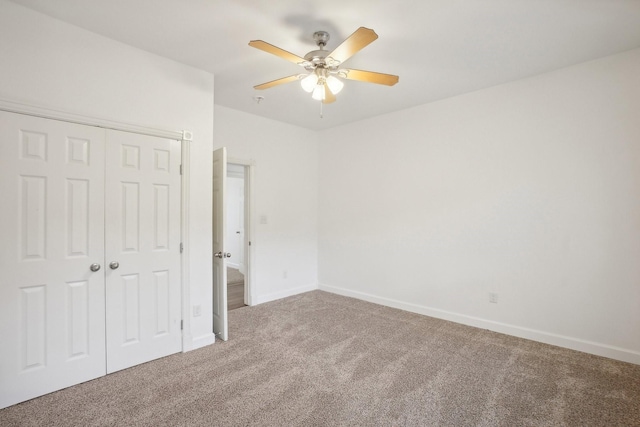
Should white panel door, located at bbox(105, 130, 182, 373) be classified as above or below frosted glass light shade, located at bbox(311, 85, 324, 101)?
below

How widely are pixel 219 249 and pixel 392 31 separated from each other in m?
2.57

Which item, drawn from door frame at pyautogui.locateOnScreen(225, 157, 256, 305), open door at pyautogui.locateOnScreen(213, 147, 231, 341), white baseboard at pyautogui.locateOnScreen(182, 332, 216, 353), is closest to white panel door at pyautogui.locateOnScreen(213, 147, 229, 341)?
open door at pyautogui.locateOnScreen(213, 147, 231, 341)

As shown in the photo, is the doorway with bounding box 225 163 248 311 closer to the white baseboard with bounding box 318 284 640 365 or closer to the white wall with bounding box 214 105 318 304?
the white wall with bounding box 214 105 318 304

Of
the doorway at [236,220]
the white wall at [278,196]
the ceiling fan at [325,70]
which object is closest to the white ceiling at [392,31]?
the ceiling fan at [325,70]

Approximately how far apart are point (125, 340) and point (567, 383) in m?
3.60

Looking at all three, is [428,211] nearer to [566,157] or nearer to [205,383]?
[566,157]

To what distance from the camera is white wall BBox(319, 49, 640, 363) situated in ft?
9.09

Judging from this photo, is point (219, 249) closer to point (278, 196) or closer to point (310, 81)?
point (278, 196)

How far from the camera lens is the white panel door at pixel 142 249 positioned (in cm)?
254

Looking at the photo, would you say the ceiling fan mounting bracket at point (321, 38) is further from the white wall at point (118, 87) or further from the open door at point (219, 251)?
the open door at point (219, 251)

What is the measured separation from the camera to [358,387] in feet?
7.71

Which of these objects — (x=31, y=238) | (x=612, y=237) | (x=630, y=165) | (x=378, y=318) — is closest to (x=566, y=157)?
(x=630, y=165)

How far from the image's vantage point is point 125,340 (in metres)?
2.60

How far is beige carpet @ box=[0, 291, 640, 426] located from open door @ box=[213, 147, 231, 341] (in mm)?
228
